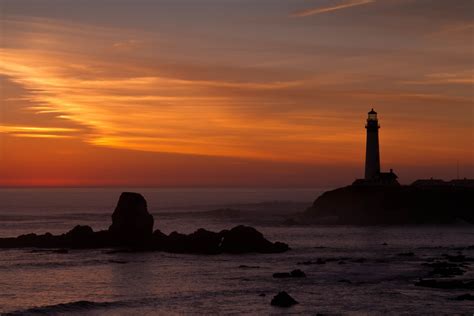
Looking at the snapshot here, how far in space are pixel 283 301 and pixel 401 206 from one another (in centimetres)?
7772

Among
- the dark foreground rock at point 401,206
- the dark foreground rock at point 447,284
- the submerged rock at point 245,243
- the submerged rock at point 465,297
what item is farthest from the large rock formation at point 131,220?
the dark foreground rock at point 401,206

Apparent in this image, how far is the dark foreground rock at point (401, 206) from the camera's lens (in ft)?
367

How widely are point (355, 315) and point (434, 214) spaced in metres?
79.0

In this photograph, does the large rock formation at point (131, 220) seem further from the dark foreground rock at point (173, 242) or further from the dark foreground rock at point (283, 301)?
the dark foreground rock at point (283, 301)

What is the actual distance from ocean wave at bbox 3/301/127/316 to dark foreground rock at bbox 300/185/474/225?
7567 cm

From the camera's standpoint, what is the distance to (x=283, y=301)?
38.9 metres

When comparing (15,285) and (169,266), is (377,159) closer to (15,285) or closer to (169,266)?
(169,266)

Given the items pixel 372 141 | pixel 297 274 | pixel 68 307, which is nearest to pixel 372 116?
pixel 372 141

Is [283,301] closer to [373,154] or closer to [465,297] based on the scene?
[465,297]

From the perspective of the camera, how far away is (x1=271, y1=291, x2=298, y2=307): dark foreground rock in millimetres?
38812

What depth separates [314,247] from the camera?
7425 centimetres

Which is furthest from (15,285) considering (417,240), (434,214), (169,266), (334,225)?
(434,214)

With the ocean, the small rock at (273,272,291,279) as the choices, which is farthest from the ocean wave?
the small rock at (273,272,291,279)

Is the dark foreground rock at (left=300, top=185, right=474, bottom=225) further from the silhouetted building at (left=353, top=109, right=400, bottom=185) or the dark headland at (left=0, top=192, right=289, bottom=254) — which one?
the dark headland at (left=0, top=192, right=289, bottom=254)
